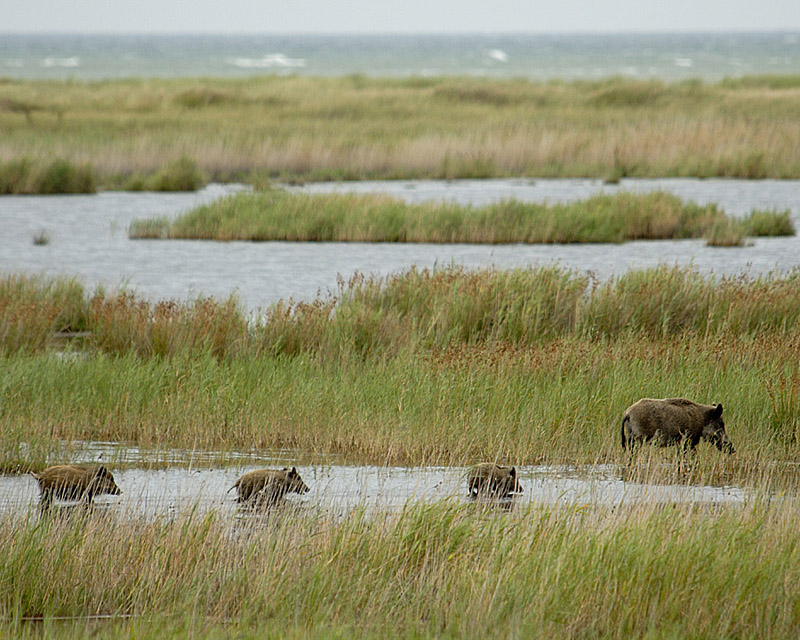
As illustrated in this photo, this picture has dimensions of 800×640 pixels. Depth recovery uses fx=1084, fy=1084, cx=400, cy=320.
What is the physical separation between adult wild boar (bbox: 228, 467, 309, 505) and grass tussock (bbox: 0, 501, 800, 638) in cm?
66

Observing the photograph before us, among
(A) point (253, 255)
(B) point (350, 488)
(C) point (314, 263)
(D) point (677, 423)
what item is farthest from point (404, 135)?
(B) point (350, 488)

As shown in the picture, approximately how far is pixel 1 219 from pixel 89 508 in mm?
18893

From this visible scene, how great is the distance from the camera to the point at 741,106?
4269cm

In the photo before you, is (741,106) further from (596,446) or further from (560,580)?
(560,580)

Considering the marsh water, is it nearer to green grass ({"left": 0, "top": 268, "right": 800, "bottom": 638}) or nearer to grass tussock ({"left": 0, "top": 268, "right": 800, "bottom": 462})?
green grass ({"left": 0, "top": 268, "right": 800, "bottom": 638})

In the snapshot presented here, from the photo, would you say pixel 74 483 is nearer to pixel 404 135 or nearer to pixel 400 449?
pixel 400 449

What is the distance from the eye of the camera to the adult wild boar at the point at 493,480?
7008mm

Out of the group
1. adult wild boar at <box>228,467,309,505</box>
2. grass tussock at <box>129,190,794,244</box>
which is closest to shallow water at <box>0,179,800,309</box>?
grass tussock at <box>129,190,794,244</box>

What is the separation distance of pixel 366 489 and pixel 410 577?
1496mm

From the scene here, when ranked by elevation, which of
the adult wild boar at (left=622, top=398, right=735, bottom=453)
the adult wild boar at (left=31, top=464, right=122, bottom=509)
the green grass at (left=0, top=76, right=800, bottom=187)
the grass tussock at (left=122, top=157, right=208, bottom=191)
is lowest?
the grass tussock at (left=122, top=157, right=208, bottom=191)

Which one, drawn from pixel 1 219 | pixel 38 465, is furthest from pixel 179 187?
pixel 38 465

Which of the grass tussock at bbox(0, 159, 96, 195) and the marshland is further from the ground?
the marshland

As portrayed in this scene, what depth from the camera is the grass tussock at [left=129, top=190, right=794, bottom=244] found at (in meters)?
21.2

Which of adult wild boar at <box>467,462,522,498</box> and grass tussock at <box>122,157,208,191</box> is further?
grass tussock at <box>122,157,208,191</box>
